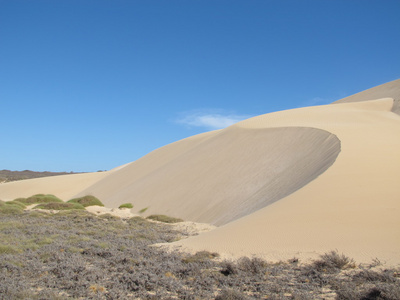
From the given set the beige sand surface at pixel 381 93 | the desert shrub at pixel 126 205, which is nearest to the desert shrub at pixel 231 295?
the desert shrub at pixel 126 205

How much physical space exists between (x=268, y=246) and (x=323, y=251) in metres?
1.36

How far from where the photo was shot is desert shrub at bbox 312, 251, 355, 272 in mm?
7113

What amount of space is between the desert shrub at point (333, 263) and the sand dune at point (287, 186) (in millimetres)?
490

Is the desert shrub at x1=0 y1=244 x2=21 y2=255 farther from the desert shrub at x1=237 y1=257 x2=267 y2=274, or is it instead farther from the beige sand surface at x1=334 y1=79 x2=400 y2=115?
the beige sand surface at x1=334 y1=79 x2=400 y2=115

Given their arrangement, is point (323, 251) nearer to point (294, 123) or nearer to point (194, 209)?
point (194, 209)

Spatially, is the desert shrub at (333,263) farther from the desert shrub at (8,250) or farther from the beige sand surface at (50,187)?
the beige sand surface at (50,187)

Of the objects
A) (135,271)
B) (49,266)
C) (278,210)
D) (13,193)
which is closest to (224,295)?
(135,271)

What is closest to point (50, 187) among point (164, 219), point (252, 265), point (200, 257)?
point (164, 219)

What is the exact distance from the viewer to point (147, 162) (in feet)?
122

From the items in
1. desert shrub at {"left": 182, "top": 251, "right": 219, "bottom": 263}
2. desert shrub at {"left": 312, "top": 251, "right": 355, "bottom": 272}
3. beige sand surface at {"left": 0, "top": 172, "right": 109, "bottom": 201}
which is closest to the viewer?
desert shrub at {"left": 312, "top": 251, "right": 355, "bottom": 272}

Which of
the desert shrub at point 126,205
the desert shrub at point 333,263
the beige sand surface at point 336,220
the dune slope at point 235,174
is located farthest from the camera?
the desert shrub at point 126,205

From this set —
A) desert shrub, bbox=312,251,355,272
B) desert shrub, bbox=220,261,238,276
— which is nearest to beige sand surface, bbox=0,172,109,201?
desert shrub, bbox=220,261,238,276

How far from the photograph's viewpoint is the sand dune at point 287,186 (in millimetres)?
9055

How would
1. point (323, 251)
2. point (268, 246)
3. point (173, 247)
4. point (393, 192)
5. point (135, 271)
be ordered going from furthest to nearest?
point (393, 192) < point (173, 247) < point (268, 246) < point (323, 251) < point (135, 271)
